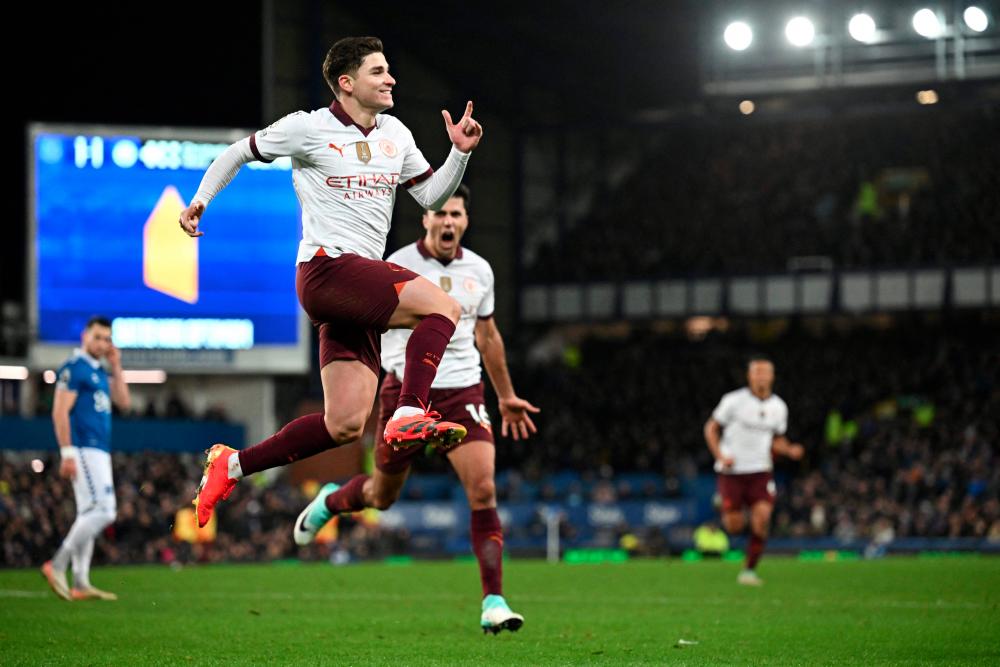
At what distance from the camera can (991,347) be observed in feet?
141

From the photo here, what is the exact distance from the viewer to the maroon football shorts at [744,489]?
17125 mm

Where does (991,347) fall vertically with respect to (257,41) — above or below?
below

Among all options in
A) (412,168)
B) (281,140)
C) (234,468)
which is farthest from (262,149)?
(234,468)

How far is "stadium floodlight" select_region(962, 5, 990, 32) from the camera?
35719mm

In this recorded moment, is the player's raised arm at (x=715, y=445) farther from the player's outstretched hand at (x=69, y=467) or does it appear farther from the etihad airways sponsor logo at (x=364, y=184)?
the etihad airways sponsor logo at (x=364, y=184)

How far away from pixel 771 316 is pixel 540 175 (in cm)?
906

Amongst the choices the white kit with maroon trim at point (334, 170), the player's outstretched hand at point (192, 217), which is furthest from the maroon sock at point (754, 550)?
the player's outstretched hand at point (192, 217)

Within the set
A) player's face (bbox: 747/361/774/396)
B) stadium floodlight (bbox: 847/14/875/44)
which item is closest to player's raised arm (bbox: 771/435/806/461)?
player's face (bbox: 747/361/774/396)

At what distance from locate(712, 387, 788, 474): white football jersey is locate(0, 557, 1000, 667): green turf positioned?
1.34 metres

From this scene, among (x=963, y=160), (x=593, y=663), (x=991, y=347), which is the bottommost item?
(x=593, y=663)

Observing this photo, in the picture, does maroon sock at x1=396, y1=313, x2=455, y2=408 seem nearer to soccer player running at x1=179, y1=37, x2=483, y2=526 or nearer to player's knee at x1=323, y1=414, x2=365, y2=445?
soccer player running at x1=179, y1=37, x2=483, y2=526

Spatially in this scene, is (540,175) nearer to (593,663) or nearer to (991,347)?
(991,347)

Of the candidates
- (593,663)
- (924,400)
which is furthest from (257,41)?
(593,663)

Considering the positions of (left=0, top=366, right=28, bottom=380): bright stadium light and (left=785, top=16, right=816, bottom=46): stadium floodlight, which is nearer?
(left=785, top=16, right=816, bottom=46): stadium floodlight
